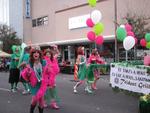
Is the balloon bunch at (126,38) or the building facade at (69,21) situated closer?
the balloon bunch at (126,38)

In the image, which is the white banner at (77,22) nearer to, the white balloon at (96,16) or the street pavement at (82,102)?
the white balloon at (96,16)

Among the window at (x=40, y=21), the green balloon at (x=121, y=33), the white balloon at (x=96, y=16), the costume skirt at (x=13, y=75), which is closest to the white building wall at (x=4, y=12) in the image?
the window at (x=40, y=21)

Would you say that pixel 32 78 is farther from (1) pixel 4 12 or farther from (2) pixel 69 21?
(1) pixel 4 12

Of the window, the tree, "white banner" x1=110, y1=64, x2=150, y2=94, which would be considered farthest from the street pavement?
the tree

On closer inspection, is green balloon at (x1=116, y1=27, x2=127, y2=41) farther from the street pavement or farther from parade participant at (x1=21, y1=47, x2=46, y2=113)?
parade participant at (x1=21, y1=47, x2=46, y2=113)

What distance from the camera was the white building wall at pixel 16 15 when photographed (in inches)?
2019

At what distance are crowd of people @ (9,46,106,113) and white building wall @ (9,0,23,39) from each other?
3634 centimetres

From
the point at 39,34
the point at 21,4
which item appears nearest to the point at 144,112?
the point at 39,34

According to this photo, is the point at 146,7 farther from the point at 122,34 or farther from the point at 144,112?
the point at 144,112

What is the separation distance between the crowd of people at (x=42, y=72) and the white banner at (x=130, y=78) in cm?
174

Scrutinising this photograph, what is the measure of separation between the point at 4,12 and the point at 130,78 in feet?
144

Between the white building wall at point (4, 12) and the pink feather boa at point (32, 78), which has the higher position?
the white building wall at point (4, 12)

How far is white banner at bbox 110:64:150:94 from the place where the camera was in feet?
36.3

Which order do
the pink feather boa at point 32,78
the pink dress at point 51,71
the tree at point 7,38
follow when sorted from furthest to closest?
the tree at point 7,38
the pink dress at point 51,71
the pink feather boa at point 32,78
